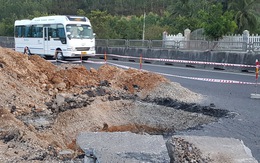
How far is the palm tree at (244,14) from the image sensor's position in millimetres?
36875

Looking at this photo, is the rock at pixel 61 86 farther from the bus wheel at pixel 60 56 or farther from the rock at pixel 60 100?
the bus wheel at pixel 60 56

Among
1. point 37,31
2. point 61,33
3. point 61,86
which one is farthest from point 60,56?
point 61,86

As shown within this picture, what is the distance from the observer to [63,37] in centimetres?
2517

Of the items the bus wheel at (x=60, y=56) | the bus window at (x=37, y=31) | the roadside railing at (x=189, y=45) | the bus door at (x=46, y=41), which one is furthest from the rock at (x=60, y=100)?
the bus window at (x=37, y=31)

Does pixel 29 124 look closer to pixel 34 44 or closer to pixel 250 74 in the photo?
pixel 250 74

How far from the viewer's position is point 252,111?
10.3 meters

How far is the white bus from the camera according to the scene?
25.1 metres

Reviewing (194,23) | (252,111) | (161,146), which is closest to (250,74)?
(252,111)

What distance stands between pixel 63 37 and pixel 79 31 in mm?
1181

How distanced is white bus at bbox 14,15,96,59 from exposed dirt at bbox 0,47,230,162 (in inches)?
453

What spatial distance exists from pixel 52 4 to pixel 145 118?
69.7m

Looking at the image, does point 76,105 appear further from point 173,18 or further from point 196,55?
point 173,18

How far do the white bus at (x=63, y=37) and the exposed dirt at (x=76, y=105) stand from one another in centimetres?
1152

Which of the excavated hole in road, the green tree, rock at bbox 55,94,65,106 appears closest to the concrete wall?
the green tree
